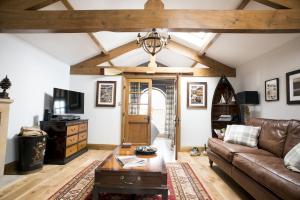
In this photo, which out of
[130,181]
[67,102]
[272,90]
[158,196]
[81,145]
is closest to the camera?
[130,181]

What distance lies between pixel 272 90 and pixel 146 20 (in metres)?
2.58

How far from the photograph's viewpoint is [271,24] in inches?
96.3

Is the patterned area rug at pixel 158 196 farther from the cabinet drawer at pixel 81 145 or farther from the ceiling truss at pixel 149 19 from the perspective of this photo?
the ceiling truss at pixel 149 19

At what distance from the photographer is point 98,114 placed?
5324 millimetres

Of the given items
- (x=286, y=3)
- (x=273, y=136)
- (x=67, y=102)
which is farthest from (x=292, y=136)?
(x=67, y=102)

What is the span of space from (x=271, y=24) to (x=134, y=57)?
Result: 419 cm

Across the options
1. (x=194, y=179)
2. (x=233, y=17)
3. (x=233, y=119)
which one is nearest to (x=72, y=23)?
(x=233, y=17)

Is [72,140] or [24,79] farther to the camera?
→ [72,140]

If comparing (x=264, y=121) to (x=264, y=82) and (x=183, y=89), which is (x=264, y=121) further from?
(x=183, y=89)

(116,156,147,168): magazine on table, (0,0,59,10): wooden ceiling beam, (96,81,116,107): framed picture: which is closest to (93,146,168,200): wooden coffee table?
(116,156,147,168): magazine on table

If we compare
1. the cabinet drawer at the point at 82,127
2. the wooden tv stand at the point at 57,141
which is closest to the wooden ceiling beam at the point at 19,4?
the wooden tv stand at the point at 57,141

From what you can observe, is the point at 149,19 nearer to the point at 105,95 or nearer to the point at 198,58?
the point at 198,58

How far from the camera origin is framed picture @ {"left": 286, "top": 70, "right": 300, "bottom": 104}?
2959mm

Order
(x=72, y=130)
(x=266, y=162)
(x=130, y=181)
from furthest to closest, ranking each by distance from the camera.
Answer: (x=72, y=130) → (x=266, y=162) → (x=130, y=181)
